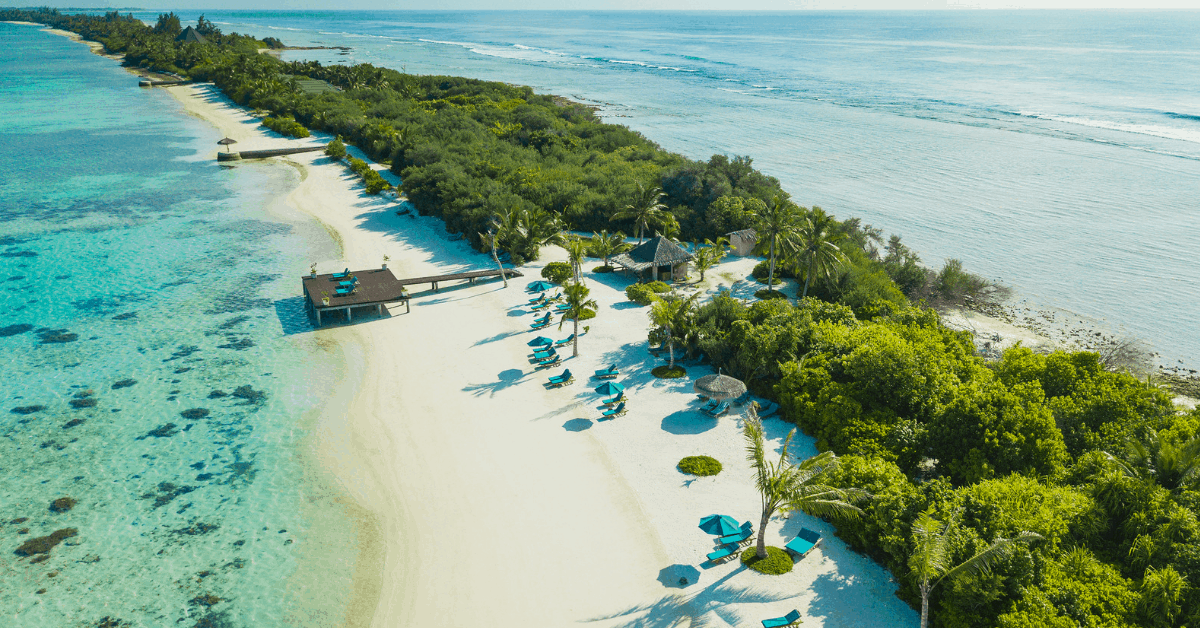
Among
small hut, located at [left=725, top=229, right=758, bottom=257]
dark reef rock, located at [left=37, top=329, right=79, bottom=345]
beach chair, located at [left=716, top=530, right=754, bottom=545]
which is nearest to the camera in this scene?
beach chair, located at [left=716, top=530, right=754, bottom=545]

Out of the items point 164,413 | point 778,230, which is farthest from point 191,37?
point 778,230

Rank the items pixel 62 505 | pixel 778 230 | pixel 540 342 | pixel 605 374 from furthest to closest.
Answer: pixel 778 230, pixel 540 342, pixel 605 374, pixel 62 505

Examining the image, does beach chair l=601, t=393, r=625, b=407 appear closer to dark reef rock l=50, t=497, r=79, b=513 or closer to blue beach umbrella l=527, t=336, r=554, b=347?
blue beach umbrella l=527, t=336, r=554, b=347

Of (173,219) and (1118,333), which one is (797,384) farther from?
(173,219)

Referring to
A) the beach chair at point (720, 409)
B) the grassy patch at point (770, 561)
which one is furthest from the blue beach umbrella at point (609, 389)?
the grassy patch at point (770, 561)

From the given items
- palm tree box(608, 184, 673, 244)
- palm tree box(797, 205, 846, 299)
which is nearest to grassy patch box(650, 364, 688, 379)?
palm tree box(797, 205, 846, 299)

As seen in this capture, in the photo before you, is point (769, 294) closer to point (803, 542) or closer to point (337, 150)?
point (803, 542)

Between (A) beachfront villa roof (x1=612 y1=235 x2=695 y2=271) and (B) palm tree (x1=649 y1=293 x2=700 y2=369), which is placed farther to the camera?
(A) beachfront villa roof (x1=612 y1=235 x2=695 y2=271)
